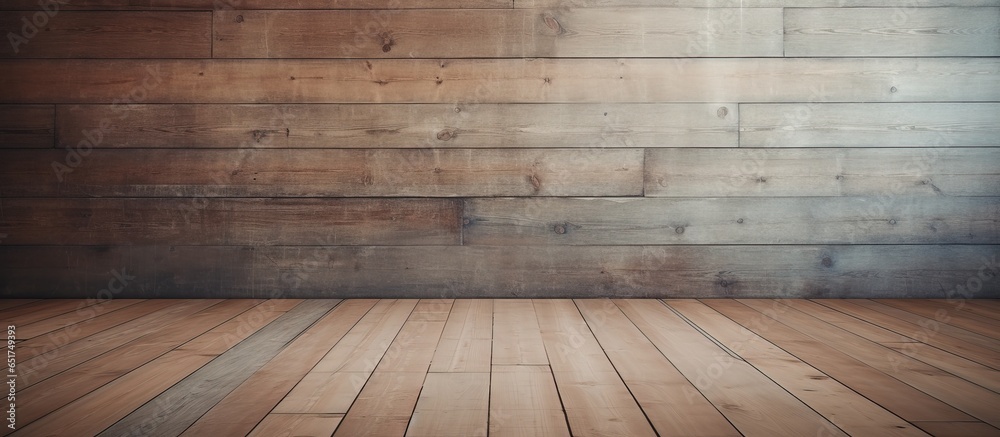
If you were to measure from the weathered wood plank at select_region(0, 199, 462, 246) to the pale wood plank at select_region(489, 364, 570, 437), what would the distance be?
110 centimetres

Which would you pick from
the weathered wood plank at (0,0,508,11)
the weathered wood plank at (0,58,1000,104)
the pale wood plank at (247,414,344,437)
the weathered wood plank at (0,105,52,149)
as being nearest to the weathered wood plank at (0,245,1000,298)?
the weathered wood plank at (0,105,52,149)

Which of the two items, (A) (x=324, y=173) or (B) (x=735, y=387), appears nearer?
(B) (x=735, y=387)

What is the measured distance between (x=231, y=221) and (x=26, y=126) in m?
0.89

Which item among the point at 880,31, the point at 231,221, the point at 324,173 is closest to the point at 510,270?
the point at 324,173

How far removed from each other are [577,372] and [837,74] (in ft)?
6.00

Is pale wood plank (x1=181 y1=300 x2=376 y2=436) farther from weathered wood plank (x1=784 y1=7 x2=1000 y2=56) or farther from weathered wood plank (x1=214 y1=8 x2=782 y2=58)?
weathered wood plank (x1=784 y1=7 x2=1000 y2=56)

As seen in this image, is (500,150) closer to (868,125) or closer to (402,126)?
(402,126)

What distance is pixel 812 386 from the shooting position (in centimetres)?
139

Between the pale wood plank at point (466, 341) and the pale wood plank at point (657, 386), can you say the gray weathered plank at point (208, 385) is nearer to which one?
the pale wood plank at point (466, 341)

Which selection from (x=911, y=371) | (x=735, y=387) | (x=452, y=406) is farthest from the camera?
(x=911, y=371)

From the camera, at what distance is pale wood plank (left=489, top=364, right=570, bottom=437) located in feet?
3.72

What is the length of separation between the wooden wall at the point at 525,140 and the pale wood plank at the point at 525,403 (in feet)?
3.45

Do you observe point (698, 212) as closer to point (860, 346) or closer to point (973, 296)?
point (860, 346)

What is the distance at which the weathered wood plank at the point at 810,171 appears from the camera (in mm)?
2521
